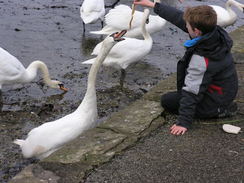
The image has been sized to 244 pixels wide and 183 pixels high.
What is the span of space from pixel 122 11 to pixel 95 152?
6691 mm

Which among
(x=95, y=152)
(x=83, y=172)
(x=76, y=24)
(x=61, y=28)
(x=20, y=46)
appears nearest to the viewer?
(x=83, y=172)

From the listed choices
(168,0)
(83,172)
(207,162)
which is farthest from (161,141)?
(168,0)

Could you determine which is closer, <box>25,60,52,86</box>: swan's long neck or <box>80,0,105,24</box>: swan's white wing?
<box>25,60,52,86</box>: swan's long neck

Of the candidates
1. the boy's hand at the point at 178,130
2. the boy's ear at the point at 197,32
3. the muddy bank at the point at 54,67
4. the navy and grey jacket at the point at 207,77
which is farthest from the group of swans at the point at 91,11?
the boy's hand at the point at 178,130

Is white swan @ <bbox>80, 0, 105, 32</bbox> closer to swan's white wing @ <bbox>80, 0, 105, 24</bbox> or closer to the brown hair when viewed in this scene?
swan's white wing @ <bbox>80, 0, 105, 24</bbox>

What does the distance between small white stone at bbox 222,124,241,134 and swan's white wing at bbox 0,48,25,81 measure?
401 cm

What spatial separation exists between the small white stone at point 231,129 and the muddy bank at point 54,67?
7.47ft

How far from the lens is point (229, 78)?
4.72 metres

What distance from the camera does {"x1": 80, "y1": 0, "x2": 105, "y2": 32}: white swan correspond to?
1146 cm

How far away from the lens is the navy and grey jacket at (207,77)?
177 inches

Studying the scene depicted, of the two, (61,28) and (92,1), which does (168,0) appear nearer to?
(92,1)

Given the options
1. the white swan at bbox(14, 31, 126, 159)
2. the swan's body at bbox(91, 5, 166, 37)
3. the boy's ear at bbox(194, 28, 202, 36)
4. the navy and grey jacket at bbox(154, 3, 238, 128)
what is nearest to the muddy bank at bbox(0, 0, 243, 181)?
the white swan at bbox(14, 31, 126, 159)

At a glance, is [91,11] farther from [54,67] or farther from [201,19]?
[201,19]

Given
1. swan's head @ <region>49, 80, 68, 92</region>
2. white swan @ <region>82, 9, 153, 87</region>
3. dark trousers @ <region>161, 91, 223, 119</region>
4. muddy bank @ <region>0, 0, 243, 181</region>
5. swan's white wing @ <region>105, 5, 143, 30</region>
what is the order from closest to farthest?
dark trousers @ <region>161, 91, 223, 119</region> → muddy bank @ <region>0, 0, 243, 181</region> → swan's head @ <region>49, 80, 68, 92</region> → white swan @ <region>82, 9, 153, 87</region> → swan's white wing @ <region>105, 5, 143, 30</region>
